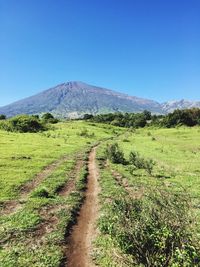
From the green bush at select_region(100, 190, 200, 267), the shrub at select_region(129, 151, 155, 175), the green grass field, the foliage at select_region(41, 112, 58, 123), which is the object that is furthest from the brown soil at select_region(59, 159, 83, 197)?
the foliage at select_region(41, 112, 58, 123)

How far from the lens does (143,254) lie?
12.4m

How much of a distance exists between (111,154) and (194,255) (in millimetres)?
31721

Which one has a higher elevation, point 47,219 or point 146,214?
point 146,214

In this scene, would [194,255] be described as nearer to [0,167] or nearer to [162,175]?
[162,175]

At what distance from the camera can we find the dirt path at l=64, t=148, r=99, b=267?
1388 centimetres

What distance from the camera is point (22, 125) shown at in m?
89.8

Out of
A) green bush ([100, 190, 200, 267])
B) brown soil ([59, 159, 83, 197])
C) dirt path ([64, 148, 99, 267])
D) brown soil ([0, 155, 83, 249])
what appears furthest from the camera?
brown soil ([59, 159, 83, 197])

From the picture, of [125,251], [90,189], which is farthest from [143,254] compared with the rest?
[90,189]

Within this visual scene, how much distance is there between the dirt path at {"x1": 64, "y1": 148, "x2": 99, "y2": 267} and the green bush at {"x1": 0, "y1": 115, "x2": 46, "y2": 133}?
67.6 meters

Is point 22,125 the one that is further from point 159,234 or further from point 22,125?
point 159,234

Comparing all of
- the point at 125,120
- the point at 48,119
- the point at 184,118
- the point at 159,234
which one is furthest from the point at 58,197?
the point at 125,120

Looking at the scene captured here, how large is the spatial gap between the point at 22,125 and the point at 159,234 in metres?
81.2

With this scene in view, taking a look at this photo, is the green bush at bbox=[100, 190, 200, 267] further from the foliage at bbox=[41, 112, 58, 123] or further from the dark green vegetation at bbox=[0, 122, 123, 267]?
the foliage at bbox=[41, 112, 58, 123]

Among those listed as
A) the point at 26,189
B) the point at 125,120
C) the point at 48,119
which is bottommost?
the point at 26,189
